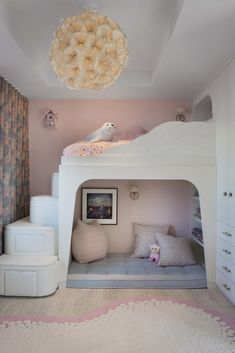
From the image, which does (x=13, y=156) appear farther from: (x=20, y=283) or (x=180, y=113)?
(x=180, y=113)

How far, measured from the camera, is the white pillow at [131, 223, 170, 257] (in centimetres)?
380

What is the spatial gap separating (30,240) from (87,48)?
2.24 metres

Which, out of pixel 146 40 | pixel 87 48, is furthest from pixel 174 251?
pixel 87 48

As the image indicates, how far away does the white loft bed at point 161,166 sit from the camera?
315 centimetres

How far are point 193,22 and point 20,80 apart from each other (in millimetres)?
1996

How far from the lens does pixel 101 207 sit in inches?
160

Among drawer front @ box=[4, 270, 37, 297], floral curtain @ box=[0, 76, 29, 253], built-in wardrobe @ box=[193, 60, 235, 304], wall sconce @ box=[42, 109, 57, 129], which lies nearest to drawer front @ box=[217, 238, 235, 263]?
built-in wardrobe @ box=[193, 60, 235, 304]

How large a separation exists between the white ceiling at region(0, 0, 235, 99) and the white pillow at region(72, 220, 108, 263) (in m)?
1.70

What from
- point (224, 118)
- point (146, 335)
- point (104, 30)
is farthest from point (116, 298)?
point (104, 30)

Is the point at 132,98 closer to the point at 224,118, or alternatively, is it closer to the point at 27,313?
the point at 224,118

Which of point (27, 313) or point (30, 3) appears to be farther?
point (27, 313)

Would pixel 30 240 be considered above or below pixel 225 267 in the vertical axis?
above

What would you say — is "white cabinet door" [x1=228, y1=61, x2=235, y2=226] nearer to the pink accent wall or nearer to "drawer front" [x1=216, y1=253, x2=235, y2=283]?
"drawer front" [x1=216, y1=253, x2=235, y2=283]

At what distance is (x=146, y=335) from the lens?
2.23 meters
